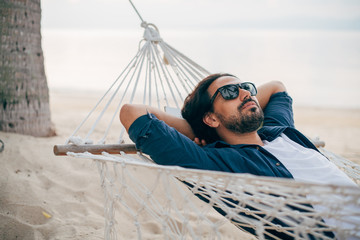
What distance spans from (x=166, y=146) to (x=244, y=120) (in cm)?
49

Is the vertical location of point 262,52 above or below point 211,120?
above

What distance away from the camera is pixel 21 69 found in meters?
2.28

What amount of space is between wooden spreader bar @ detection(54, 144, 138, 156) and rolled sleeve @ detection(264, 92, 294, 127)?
2.82 ft

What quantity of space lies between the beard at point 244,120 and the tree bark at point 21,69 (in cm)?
169

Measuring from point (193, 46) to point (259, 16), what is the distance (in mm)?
25655

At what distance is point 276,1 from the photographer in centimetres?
3719

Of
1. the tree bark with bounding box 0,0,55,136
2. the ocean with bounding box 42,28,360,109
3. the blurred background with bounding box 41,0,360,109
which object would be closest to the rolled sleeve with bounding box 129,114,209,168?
the tree bark with bounding box 0,0,55,136

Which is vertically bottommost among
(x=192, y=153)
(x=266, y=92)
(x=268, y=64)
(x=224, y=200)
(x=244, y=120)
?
(x=224, y=200)

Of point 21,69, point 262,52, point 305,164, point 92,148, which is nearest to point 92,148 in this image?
point 92,148

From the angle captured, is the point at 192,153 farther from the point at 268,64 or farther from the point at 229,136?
the point at 268,64

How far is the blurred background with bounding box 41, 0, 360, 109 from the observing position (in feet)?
42.8

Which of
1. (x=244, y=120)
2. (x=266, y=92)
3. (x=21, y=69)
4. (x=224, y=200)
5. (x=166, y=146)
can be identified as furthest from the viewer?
(x=21, y=69)

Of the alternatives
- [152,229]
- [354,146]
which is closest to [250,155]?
[152,229]

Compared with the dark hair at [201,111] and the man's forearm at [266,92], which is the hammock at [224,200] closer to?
the dark hair at [201,111]
